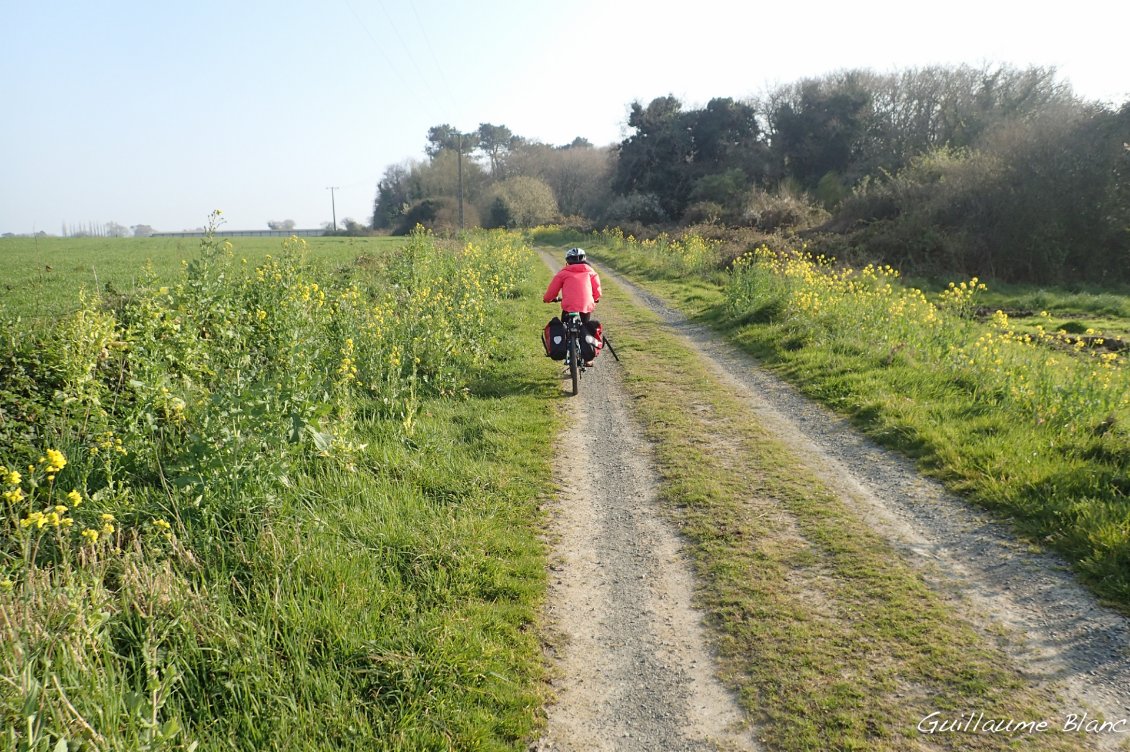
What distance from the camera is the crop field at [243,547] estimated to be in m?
3.03

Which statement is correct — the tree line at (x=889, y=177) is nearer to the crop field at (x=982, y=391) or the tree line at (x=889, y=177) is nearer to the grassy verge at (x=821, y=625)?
the crop field at (x=982, y=391)

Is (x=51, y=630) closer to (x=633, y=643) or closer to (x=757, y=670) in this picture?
(x=633, y=643)

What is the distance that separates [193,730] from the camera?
3.04 meters

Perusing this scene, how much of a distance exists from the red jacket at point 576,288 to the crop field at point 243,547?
83.2 inches

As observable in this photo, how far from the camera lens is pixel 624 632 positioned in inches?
153

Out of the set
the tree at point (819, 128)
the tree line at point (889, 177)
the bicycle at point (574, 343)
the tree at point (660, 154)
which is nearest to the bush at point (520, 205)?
the tree line at point (889, 177)

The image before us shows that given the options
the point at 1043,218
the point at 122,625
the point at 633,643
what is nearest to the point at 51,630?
the point at 122,625

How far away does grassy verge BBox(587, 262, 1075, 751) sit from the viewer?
3.08 meters

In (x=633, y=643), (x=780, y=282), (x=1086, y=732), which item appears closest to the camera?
(x=1086, y=732)

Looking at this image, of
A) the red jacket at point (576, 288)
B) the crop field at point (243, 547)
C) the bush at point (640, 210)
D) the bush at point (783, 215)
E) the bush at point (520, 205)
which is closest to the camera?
the crop field at point (243, 547)

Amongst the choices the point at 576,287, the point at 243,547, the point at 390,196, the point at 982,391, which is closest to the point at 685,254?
the point at 576,287

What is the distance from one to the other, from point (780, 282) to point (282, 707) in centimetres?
1289

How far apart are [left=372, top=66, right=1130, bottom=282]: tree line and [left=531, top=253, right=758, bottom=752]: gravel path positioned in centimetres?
2002

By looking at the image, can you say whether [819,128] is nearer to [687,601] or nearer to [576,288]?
[576,288]
